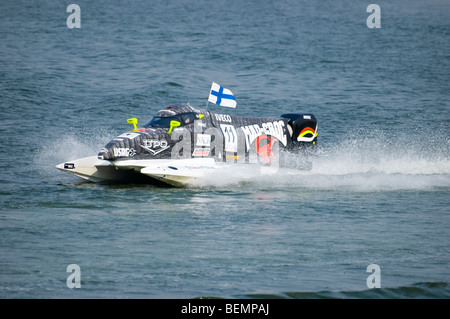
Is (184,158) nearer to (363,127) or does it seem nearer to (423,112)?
(363,127)

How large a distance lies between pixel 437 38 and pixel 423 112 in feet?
44.3

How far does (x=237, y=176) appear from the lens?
49.8ft

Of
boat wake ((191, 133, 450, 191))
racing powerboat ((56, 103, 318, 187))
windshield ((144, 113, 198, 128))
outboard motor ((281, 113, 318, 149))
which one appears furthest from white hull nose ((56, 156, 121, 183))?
outboard motor ((281, 113, 318, 149))

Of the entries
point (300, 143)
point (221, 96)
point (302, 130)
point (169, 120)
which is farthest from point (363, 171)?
point (169, 120)

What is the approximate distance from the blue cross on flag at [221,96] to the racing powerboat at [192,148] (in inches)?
13.6

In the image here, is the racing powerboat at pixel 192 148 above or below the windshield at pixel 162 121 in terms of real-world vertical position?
below

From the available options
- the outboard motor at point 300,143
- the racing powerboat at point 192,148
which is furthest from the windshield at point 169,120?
the outboard motor at point 300,143

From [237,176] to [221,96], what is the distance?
2.04m

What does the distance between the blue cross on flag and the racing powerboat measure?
345 millimetres

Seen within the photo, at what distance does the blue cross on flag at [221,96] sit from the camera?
15.9 m

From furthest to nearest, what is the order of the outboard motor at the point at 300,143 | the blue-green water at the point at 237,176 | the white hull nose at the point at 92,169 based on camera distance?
the outboard motor at the point at 300,143, the white hull nose at the point at 92,169, the blue-green water at the point at 237,176

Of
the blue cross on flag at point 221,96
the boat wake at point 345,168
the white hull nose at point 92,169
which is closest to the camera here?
the white hull nose at point 92,169

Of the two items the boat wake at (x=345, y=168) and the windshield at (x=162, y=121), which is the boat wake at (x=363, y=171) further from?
the windshield at (x=162, y=121)

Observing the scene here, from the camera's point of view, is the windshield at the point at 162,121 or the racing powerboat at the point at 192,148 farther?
the windshield at the point at 162,121
